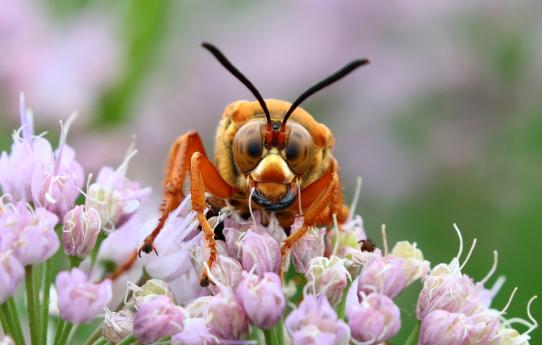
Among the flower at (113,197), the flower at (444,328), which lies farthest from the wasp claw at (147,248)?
the flower at (444,328)

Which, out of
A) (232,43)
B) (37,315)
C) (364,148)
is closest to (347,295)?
(37,315)

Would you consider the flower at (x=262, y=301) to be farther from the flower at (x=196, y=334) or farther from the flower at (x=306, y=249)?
the flower at (x=306, y=249)

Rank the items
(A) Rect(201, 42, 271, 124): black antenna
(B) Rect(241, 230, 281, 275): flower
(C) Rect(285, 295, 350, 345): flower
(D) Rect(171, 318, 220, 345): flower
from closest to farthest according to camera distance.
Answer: (C) Rect(285, 295, 350, 345): flower
(D) Rect(171, 318, 220, 345): flower
(B) Rect(241, 230, 281, 275): flower
(A) Rect(201, 42, 271, 124): black antenna

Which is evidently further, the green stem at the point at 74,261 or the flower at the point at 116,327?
the green stem at the point at 74,261

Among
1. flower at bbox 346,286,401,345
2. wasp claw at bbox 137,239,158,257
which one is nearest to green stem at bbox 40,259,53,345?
wasp claw at bbox 137,239,158,257

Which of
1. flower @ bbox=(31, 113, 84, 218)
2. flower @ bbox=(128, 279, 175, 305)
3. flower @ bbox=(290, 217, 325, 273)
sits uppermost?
flower @ bbox=(31, 113, 84, 218)

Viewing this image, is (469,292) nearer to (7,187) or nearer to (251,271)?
(251,271)

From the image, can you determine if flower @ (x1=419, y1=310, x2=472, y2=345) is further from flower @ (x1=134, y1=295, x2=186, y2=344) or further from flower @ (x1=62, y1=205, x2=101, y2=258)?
flower @ (x1=62, y1=205, x2=101, y2=258)
